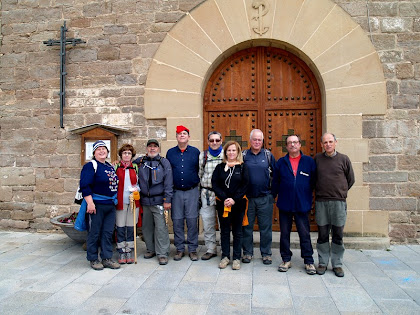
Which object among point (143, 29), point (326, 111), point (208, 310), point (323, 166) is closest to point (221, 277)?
point (208, 310)

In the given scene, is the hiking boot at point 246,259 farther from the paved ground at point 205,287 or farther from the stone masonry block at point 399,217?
the stone masonry block at point 399,217

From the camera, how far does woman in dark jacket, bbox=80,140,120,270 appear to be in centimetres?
386

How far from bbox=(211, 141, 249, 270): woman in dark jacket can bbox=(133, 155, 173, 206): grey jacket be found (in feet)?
2.07

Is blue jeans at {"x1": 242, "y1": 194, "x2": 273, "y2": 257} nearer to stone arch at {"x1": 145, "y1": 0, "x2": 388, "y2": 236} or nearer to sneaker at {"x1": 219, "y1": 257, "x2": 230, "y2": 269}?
sneaker at {"x1": 219, "y1": 257, "x2": 230, "y2": 269}

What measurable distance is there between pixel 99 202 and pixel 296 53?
3.61 metres

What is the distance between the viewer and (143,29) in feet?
17.1

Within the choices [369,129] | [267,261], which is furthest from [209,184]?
[369,129]

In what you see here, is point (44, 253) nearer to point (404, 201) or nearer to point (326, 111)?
point (326, 111)

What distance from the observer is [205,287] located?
3352mm

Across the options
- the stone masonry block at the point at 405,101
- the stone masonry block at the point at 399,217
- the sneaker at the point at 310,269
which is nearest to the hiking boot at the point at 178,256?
the sneaker at the point at 310,269

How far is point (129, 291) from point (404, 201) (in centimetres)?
389

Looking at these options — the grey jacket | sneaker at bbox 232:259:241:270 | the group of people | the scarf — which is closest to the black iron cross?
the group of people

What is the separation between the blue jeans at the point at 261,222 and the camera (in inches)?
160

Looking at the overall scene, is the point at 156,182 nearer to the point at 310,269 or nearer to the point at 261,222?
the point at 261,222
